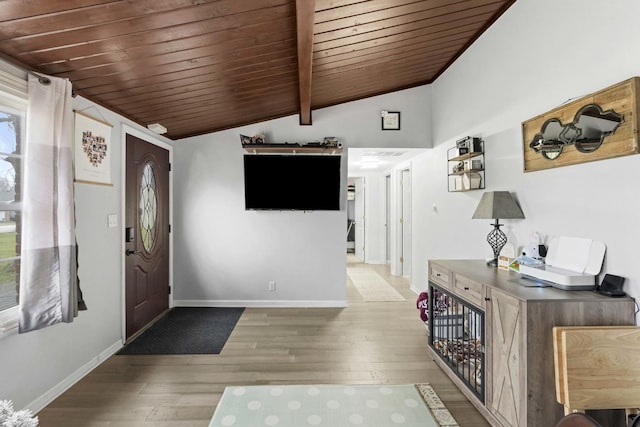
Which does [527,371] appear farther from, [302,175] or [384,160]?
[384,160]

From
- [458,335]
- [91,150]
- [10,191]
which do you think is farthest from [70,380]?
[458,335]

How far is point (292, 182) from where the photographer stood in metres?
4.03

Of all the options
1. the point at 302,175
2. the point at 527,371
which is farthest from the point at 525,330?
the point at 302,175

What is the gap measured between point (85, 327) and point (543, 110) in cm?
383

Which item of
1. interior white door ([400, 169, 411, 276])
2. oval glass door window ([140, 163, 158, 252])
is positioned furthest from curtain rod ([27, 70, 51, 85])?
interior white door ([400, 169, 411, 276])

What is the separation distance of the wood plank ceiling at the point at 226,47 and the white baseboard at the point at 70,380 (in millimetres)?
2162

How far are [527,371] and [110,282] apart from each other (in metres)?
3.23

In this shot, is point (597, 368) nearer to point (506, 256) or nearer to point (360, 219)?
point (506, 256)

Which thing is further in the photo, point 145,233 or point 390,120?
point 390,120

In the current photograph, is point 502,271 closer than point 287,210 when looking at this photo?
Yes

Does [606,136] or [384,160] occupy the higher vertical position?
[384,160]

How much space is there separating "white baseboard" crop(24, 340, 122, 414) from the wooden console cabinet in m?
2.88

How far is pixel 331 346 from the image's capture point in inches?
118

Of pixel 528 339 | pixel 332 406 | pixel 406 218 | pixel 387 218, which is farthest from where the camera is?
pixel 387 218
